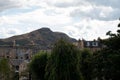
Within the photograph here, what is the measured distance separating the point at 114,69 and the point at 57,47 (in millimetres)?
22199

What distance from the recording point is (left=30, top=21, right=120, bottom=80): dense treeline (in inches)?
2095

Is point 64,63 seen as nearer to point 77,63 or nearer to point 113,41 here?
point 77,63

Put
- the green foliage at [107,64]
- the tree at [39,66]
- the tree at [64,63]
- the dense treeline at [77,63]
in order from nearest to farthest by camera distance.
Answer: the green foliage at [107,64] → the dense treeline at [77,63] → the tree at [64,63] → the tree at [39,66]

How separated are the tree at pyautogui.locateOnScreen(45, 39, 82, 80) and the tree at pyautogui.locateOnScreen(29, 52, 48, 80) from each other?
20.5 metres

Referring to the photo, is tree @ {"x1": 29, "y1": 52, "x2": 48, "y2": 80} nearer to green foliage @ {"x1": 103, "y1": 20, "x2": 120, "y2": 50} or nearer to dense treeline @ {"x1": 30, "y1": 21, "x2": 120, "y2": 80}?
dense treeline @ {"x1": 30, "y1": 21, "x2": 120, "y2": 80}

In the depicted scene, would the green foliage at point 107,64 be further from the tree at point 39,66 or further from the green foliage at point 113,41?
the tree at point 39,66

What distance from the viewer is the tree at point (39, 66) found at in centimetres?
9431

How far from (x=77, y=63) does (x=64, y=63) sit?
7.23 feet

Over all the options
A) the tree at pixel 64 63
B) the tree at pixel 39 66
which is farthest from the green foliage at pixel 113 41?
the tree at pixel 39 66

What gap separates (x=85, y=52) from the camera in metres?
93.0

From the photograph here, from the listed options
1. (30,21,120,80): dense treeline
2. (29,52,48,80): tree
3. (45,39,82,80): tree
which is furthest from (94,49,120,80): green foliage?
(29,52,48,80): tree

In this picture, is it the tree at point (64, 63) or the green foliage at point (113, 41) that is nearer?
the green foliage at point (113, 41)

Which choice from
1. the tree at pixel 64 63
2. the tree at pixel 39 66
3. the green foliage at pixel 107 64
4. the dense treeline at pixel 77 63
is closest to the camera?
the green foliage at pixel 107 64

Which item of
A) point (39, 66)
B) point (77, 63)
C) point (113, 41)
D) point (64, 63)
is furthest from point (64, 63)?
point (39, 66)
